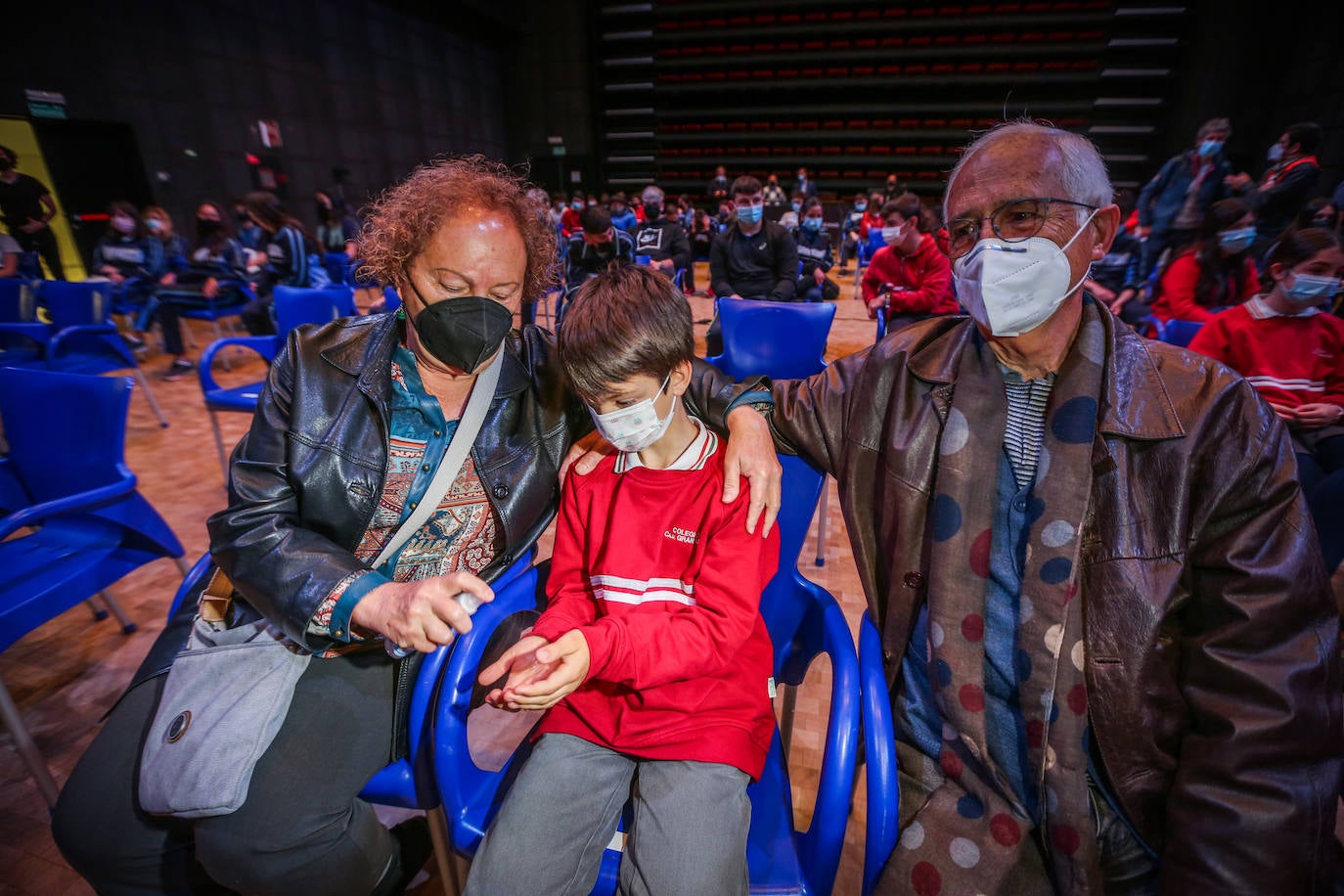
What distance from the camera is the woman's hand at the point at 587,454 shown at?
1.31 meters

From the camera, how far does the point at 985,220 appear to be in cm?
116

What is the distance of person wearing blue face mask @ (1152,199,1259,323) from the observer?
3424 millimetres

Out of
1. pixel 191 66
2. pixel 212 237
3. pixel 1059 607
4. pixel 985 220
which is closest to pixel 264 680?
pixel 1059 607

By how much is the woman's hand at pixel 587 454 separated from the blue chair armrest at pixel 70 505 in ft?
4.41

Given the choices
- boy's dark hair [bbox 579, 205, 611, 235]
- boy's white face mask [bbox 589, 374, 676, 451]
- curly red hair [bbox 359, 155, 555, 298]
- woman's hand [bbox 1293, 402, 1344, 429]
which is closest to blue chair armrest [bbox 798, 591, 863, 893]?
boy's white face mask [bbox 589, 374, 676, 451]

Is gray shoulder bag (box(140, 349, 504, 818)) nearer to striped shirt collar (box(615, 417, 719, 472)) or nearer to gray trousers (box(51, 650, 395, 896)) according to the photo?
gray trousers (box(51, 650, 395, 896))

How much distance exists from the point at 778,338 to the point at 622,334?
180cm

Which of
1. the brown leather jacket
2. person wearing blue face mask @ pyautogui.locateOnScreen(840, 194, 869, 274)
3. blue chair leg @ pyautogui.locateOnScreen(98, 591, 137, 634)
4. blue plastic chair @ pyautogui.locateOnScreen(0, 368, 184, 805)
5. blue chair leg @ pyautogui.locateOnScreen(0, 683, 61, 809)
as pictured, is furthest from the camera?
person wearing blue face mask @ pyautogui.locateOnScreen(840, 194, 869, 274)

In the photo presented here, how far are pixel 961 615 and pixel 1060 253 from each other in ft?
2.32

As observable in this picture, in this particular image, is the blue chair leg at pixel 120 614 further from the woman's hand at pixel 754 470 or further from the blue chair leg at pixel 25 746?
the woman's hand at pixel 754 470

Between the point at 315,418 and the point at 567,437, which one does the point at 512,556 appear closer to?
the point at 567,437

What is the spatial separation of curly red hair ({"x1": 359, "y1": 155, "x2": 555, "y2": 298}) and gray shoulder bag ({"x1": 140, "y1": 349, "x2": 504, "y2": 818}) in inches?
16.7

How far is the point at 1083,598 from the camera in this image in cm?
98

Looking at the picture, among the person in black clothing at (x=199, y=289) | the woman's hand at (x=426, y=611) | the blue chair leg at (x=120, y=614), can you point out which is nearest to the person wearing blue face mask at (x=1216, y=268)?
the woman's hand at (x=426, y=611)
